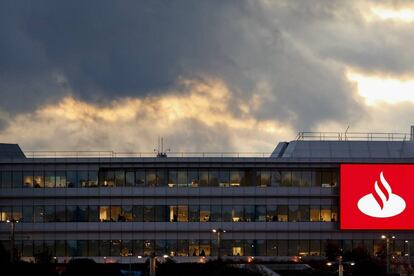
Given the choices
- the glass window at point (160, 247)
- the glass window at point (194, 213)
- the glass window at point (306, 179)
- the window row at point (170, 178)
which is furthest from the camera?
the glass window at point (306, 179)

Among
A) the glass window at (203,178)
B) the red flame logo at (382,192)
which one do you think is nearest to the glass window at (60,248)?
the glass window at (203,178)

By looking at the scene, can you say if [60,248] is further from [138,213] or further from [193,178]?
[193,178]

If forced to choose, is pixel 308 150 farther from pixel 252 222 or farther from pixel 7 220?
pixel 7 220

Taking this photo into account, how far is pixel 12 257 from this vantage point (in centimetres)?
13425

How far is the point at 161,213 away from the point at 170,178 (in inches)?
202

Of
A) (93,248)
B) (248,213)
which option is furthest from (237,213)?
(93,248)

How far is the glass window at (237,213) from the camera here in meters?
150

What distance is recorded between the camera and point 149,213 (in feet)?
489

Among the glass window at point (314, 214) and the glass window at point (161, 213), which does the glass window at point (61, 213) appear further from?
the glass window at point (314, 214)

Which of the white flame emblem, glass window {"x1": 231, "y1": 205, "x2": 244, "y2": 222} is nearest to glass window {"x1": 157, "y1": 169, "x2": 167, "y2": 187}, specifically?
glass window {"x1": 231, "y1": 205, "x2": 244, "y2": 222}

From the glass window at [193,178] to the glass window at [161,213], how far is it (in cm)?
510

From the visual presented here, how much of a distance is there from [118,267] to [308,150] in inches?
1393

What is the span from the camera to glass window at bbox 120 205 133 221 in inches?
5866

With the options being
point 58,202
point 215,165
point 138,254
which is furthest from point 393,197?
point 58,202
